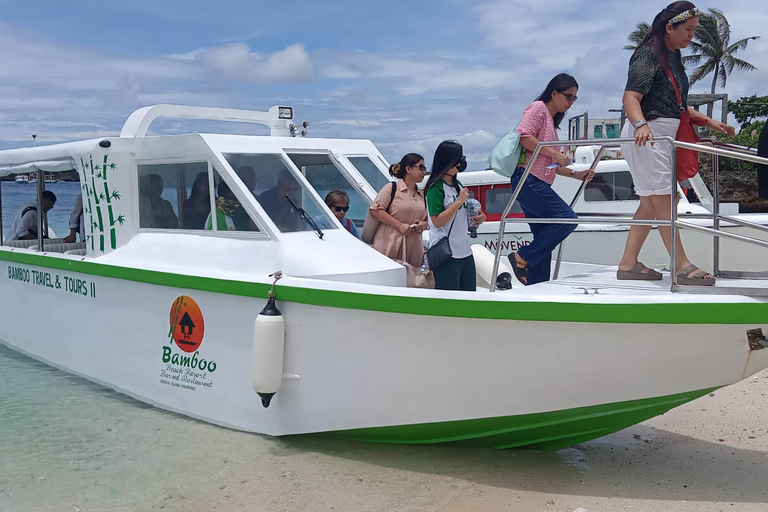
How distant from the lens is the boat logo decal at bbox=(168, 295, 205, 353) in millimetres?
5336

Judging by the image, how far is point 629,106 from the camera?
4.42 meters

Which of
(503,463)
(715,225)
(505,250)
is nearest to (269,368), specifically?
(503,463)

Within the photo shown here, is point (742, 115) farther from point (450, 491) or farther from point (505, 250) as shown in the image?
point (450, 491)

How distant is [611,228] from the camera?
35.7 ft

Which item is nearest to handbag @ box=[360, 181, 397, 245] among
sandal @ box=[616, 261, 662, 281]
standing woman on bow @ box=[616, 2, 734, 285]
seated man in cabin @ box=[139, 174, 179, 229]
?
seated man in cabin @ box=[139, 174, 179, 229]

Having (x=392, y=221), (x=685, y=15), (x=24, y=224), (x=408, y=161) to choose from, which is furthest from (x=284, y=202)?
(x=24, y=224)

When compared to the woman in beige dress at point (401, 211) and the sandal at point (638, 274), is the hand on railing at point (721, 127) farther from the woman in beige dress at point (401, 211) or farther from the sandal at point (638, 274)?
the woman in beige dress at point (401, 211)

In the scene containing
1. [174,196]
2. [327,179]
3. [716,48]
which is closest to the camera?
A: [174,196]

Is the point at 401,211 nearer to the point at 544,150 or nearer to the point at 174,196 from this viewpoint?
the point at 544,150

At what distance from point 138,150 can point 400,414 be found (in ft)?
10.2

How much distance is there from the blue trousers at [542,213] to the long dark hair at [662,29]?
1.01 meters

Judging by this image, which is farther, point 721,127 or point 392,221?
point 392,221

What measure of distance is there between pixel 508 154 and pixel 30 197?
18.2 feet

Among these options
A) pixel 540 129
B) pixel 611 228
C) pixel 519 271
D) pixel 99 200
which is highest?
pixel 540 129
